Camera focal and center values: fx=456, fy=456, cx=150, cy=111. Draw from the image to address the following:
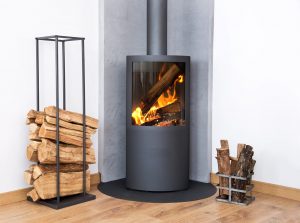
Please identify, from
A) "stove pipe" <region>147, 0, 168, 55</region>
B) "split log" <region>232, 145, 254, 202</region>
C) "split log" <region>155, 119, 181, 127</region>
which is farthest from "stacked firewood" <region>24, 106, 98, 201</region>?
"split log" <region>232, 145, 254, 202</region>

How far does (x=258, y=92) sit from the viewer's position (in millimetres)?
3385

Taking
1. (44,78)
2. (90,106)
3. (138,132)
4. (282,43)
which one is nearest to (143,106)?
(138,132)

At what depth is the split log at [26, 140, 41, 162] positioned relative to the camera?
2970 mm

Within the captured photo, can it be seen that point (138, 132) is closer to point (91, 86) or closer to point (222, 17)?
point (91, 86)

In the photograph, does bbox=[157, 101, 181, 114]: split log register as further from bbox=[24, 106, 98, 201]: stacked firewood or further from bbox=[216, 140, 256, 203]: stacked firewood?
bbox=[24, 106, 98, 201]: stacked firewood

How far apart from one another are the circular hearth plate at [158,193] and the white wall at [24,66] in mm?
637

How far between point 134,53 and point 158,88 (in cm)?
56

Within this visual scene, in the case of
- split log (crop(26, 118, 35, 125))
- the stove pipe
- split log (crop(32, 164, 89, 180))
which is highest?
the stove pipe

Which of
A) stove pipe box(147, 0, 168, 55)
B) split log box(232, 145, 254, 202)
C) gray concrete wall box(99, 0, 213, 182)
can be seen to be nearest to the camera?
split log box(232, 145, 254, 202)

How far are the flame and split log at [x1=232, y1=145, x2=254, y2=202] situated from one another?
669 mm

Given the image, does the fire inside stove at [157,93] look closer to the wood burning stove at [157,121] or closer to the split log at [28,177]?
the wood burning stove at [157,121]

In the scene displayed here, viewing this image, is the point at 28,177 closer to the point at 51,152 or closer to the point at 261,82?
the point at 51,152

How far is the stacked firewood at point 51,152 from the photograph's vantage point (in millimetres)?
2957

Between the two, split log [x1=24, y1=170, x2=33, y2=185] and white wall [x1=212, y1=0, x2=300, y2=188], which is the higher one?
white wall [x1=212, y1=0, x2=300, y2=188]
